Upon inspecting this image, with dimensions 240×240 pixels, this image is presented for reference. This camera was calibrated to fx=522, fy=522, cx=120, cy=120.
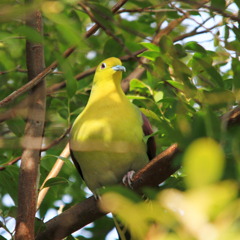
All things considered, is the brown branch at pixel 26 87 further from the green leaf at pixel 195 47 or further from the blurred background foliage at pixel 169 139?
the green leaf at pixel 195 47

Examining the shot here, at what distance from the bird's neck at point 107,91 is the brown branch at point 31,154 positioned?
726mm

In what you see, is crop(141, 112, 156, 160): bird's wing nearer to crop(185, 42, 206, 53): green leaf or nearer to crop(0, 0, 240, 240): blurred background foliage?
crop(0, 0, 240, 240): blurred background foliage

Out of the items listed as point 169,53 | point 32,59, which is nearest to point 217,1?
point 169,53

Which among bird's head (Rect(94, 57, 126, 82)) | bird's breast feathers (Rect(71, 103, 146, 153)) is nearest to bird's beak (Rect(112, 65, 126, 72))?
bird's head (Rect(94, 57, 126, 82))

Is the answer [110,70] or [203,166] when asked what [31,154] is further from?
[203,166]

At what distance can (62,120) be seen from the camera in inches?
164

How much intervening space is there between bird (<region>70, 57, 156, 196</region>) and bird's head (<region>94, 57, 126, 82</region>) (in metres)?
0.23

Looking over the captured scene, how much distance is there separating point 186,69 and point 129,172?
1121 millimetres

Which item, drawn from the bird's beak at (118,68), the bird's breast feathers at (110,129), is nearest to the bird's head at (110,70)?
the bird's beak at (118,68)

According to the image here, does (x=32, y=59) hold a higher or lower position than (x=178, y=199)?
Result: lower

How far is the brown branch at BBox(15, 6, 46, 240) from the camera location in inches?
114

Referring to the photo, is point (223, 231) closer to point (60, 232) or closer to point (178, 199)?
point (178, 199)

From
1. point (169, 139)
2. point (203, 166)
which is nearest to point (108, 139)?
point (169, 139)

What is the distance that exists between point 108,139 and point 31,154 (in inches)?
23.1
